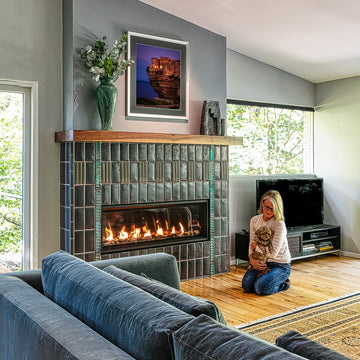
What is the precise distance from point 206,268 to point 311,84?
10.4 ft

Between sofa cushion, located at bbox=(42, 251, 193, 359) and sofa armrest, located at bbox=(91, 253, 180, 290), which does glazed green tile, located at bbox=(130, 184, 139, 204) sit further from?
sofa cushion, located at bbox=(42, 251, 193, 359)

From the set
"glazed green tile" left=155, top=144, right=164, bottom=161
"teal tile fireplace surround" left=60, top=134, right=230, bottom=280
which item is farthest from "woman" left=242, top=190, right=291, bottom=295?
"glazed green tile" left=155, top=144, right=164, bottom=161

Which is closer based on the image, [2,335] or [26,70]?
[2,335]

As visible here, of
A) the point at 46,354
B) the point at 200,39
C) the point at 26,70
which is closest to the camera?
the point at 46,354

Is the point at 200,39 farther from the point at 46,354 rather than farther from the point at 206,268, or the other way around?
the point at 46,354

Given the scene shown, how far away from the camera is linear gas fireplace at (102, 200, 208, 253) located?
441cm

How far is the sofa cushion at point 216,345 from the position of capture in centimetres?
112

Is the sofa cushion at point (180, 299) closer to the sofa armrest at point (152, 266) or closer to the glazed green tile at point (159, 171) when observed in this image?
the sofa armrest at point (152, 266)

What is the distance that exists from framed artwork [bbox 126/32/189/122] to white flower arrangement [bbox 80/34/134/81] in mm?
217

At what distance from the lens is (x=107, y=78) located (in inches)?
163

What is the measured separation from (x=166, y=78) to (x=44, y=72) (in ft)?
3.99

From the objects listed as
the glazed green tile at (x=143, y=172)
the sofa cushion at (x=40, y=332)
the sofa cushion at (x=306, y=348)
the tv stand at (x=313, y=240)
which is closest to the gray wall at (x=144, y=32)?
the glazed green tile at (x=143, y=172)

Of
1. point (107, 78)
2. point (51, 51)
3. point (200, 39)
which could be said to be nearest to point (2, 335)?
point (107, 78)

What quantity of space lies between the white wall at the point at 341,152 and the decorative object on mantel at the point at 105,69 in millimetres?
3242
